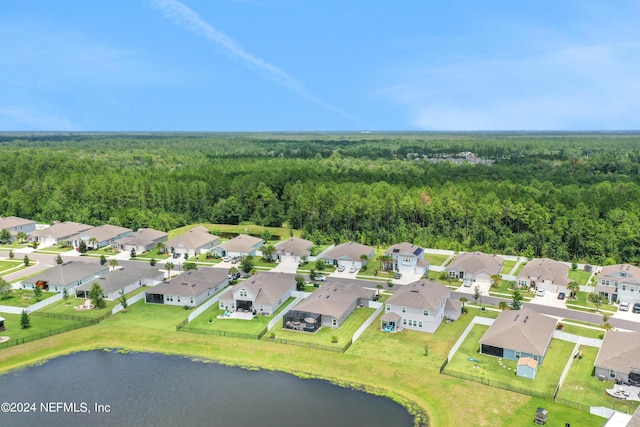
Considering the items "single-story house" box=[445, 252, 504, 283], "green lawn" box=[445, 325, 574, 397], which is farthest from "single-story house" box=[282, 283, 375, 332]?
"single-story house" box=[445, 252, 504, 283]

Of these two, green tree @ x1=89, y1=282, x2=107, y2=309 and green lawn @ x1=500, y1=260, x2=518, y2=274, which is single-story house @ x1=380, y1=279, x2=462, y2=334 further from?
green tree @ x1=89, y1=282, x2=107, y2=309

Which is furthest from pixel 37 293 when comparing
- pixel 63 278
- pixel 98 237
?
pixel 98 237

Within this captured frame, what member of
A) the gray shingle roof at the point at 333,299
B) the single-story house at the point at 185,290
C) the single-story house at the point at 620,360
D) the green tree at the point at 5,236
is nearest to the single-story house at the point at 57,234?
the green tree at the point at 5,236

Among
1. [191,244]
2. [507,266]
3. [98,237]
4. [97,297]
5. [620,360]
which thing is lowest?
[507,266]

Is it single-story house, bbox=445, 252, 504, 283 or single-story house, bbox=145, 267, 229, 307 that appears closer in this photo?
single-story house, bbox=145, 267, 229, 307

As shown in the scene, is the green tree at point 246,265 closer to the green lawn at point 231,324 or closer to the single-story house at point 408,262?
the green lawn at point 231,324

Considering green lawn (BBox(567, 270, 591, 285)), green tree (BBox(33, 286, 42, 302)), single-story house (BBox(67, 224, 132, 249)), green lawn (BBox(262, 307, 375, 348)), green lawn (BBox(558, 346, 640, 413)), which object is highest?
single-story house (BBox(67, 224, 132, 249))

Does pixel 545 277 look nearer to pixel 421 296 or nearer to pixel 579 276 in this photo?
pixel 579 276
